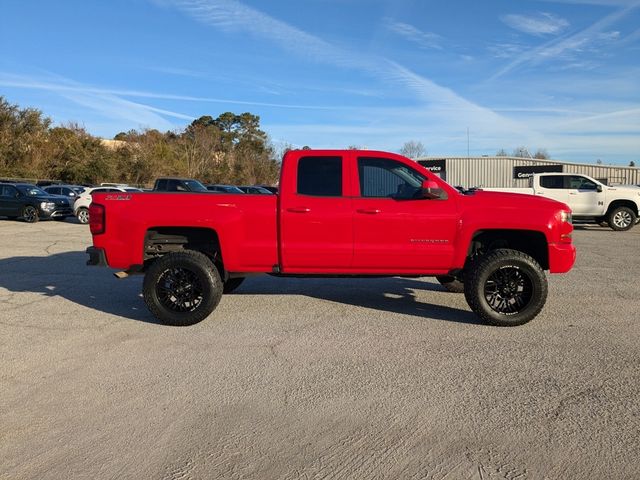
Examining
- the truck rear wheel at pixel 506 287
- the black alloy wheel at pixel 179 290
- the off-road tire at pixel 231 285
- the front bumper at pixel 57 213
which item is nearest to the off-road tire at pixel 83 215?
the front bumper at pixel 57 213

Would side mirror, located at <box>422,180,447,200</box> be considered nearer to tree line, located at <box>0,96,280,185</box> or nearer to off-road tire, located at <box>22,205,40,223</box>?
off-road tire, located at <box>22,205,40,223</box>

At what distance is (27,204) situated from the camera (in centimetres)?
2017

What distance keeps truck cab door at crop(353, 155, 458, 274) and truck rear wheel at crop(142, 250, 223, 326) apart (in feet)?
5.67

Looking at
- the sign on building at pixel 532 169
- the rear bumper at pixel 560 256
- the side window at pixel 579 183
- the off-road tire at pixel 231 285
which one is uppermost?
the sign on building at pixel 532 169

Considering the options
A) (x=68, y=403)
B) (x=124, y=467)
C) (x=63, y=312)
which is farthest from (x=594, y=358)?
(x=63, y=312)

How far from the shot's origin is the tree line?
136 feet

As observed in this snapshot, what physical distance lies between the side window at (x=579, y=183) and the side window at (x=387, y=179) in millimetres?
14314

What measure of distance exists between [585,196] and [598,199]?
433 millimetres

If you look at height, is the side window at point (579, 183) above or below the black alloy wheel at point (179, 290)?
above

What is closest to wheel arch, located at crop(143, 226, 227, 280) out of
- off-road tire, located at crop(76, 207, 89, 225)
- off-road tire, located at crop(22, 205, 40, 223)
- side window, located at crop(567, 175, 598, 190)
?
side window, located at crop(567, 175, 598, 190)

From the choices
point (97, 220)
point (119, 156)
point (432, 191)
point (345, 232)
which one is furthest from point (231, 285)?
point (119, 156)

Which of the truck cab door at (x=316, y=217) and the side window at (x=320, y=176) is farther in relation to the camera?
the side window at (x=320, y=176)

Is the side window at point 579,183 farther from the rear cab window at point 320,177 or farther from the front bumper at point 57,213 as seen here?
the front bumper at point 57,213

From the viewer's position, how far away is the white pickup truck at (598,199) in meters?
17.4
